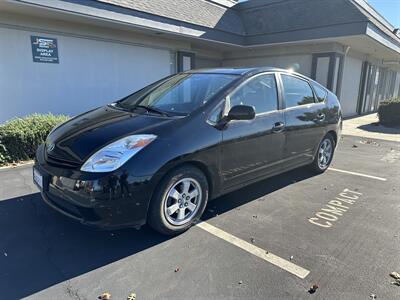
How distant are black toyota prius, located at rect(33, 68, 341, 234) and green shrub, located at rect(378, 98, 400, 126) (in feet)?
30.6

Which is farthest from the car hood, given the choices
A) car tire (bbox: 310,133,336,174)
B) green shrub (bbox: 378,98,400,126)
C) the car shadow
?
green shrub (bbox: 378,98,400,126)

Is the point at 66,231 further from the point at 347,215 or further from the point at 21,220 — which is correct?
the point at 347,215

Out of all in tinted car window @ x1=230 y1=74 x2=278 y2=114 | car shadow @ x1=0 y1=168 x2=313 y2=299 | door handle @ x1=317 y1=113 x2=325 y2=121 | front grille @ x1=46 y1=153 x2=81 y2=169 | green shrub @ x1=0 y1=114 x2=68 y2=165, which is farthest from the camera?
green shrub @ x1=0 y1=114 x2=68 y2=165

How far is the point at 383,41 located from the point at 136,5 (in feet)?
31.0

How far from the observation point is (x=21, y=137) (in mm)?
5406

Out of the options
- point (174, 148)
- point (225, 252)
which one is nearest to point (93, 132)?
point (174, 148)

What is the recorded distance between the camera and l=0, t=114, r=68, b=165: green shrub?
5256 mm

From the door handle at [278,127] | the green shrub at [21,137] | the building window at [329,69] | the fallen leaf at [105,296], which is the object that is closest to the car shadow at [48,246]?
the fallen leaf at [105,296]

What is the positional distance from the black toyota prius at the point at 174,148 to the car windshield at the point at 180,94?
15mm

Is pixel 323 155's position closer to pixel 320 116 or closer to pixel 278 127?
pixel 320 116

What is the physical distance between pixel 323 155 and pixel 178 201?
328 cm

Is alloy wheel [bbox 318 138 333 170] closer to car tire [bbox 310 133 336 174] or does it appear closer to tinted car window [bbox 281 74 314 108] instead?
car tire [bbox 310 133 336 174]

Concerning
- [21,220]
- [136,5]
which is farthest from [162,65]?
[21,220]

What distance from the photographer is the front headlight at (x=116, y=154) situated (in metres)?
2.56
